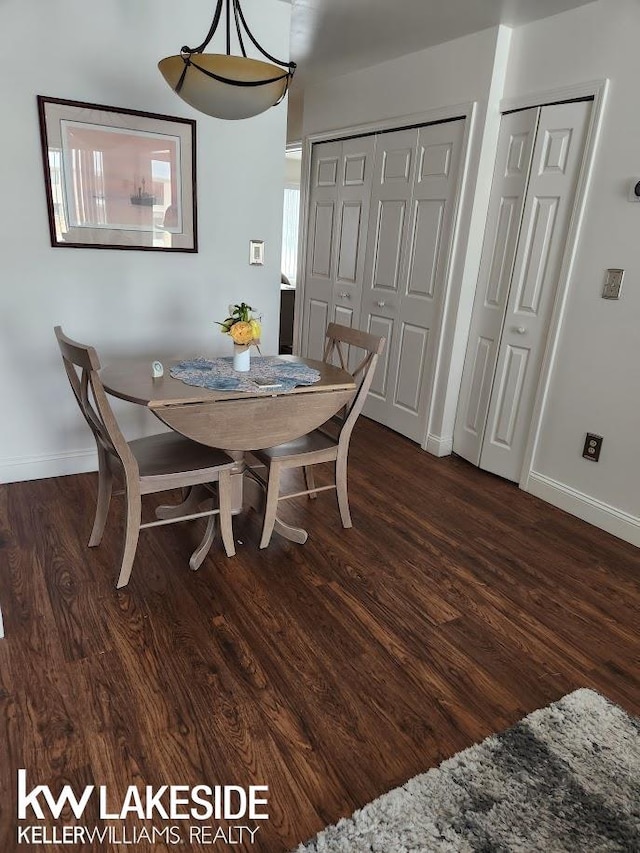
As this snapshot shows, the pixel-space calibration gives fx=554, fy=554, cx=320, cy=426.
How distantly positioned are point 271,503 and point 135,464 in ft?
1.94

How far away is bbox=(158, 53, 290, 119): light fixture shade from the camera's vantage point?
1615 millimetres

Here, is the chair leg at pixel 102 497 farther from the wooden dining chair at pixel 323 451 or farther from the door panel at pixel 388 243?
the door panel at pixel 388 243

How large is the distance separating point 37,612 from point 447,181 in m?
2.97

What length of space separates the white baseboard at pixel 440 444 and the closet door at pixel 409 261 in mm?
89

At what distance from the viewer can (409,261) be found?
11.6ft

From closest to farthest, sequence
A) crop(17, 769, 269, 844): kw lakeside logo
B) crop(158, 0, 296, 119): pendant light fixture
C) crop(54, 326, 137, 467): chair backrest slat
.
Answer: crop(17, 769, 269, 844): kw lakeside logo < crop(158, 0, 296, 119): pendant light fixture < crop(54, 326, 137, 467): chair backrest slat

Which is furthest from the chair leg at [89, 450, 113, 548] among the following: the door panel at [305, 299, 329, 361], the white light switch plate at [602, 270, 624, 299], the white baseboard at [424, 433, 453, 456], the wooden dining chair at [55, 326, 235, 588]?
the door panel at [305, 299, 329, 361]

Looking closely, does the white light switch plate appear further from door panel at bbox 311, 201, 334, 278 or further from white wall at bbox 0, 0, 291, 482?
door panel at bbox 311, 201, 334, 278

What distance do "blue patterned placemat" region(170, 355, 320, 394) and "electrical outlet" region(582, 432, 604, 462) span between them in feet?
4.56

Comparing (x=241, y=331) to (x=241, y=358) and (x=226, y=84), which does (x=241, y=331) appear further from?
(x=226, y=84)

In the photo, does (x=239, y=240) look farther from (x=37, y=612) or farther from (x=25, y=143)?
(x=37, y=612)

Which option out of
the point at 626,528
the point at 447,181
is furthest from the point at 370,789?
the point at 447,181

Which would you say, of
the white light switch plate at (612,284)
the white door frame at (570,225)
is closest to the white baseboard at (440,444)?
the white door frame at (570,225)

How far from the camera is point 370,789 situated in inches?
52.5
